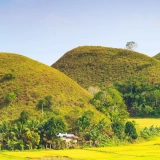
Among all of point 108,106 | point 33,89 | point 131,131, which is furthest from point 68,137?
point 33,89

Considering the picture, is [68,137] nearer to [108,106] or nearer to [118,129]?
[118,129]

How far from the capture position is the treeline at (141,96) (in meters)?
104

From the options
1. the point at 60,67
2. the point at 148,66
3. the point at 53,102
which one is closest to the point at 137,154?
the point at 53,102

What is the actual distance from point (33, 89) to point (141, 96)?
45174mm

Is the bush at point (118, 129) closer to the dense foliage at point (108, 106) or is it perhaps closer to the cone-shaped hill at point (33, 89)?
the cone-shaped hill at point (33, 89)

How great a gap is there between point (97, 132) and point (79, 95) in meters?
20.3

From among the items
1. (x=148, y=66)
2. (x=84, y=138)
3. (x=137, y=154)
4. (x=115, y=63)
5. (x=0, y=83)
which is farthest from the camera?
(x=115, y=63)

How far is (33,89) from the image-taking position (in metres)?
75.9

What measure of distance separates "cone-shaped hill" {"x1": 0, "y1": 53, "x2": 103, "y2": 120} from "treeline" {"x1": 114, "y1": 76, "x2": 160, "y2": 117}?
28104 millimetres

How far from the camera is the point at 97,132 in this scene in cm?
5950

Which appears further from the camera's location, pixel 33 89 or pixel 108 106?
pixel 108 106

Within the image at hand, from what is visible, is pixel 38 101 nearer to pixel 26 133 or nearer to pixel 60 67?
pixel 26 133

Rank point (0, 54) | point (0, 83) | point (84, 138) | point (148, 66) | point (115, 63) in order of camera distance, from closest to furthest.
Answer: point (84, 138) < point (0, 83) < point (0, 54) < point (148, 66) < point (115, 63)

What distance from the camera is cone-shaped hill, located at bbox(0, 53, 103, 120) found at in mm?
69062
